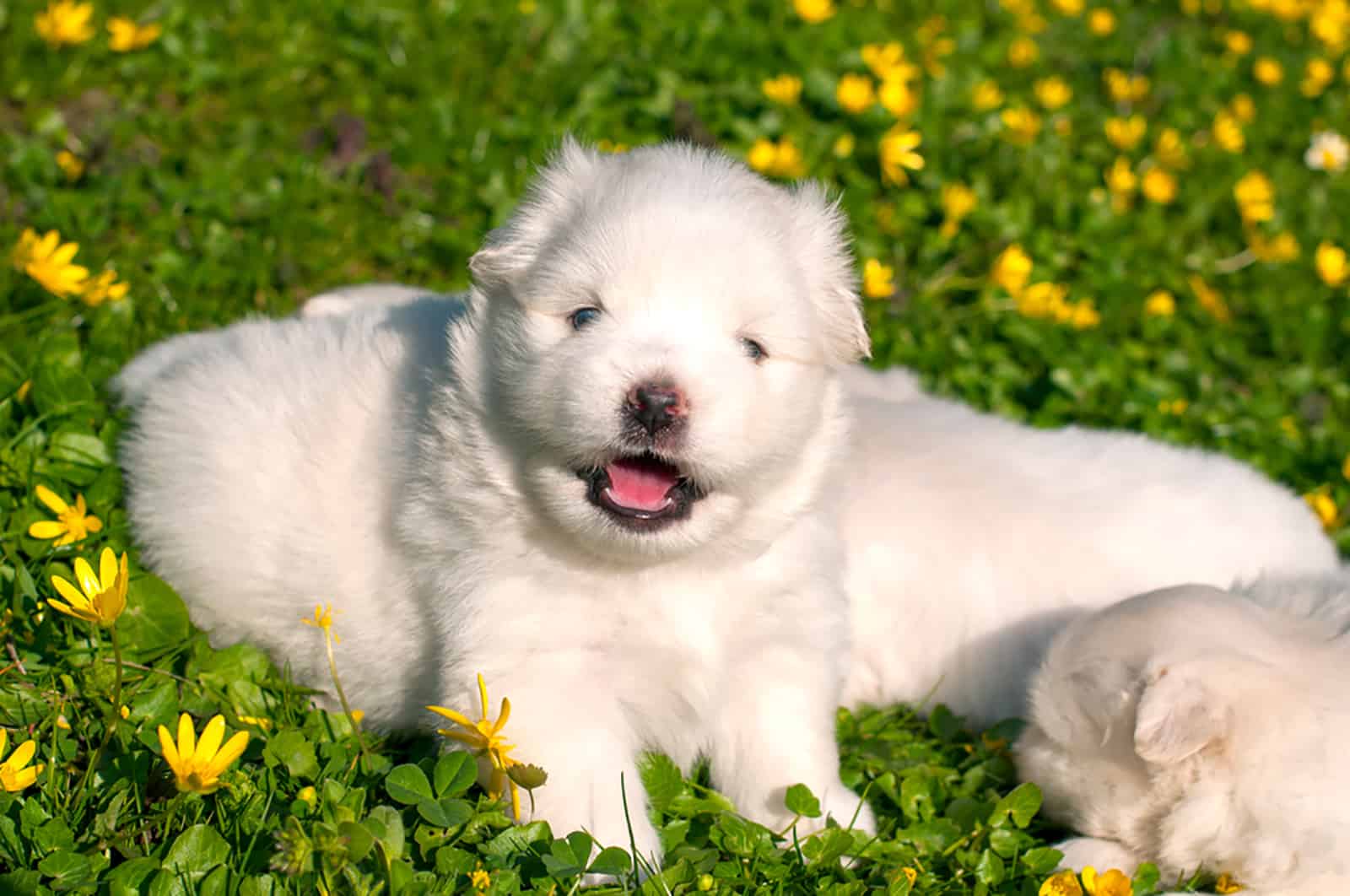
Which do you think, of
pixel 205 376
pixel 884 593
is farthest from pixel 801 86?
pixel 205 376

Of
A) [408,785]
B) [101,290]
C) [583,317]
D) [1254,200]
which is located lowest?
[408,785]

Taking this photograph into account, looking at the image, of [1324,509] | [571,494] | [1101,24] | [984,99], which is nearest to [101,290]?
[571,494]

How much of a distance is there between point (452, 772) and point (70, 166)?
327 cm

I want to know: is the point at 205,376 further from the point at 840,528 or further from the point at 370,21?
the point at 370,21

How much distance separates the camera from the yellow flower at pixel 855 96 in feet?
19.0

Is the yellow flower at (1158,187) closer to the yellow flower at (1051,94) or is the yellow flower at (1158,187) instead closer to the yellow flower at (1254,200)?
the yellow flower at (1254,200)

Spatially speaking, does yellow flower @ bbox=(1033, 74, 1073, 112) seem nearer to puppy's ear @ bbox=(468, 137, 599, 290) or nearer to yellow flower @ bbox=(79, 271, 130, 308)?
puppy's ear @ bbox=(468, 137, 599, 290)

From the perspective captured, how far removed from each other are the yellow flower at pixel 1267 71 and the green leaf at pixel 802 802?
19.3 ft

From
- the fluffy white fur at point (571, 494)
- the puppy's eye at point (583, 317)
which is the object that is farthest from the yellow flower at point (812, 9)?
the puppy's eye at point (583, 317)

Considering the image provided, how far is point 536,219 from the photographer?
3.11m

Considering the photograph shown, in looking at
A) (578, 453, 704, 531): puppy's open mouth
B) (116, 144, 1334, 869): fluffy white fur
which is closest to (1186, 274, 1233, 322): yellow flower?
(116, 144, 1334, 869): fluffy white fur

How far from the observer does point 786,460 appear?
10.00 ft

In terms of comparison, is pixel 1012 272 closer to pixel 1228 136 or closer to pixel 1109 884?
pixel 1228 136

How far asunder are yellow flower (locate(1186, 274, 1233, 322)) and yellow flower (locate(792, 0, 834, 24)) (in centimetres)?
210
